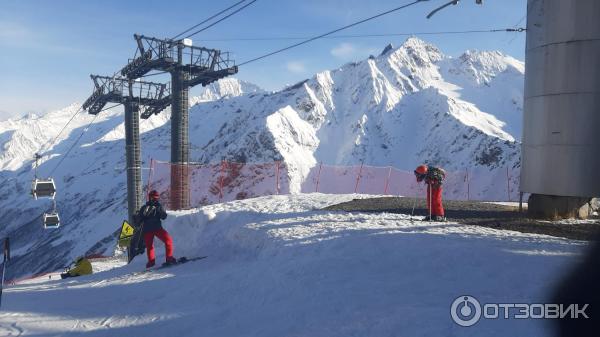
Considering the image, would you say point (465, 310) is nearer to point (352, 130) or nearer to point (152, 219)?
point (152, 219)

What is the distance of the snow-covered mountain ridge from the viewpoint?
Answer: 10631 centimetres

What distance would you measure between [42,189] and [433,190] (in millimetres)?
16992

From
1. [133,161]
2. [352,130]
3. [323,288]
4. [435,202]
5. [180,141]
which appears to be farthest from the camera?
[352,130]

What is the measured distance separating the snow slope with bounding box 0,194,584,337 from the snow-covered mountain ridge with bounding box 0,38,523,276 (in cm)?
7681

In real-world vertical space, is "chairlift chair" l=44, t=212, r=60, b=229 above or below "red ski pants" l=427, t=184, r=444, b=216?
below

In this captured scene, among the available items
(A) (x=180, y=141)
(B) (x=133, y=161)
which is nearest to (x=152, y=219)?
(A) (x=180, y=141)

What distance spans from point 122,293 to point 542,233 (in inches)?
365

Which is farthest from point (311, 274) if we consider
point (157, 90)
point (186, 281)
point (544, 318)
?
point (157, 90)

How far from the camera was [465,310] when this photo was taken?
5.55 m

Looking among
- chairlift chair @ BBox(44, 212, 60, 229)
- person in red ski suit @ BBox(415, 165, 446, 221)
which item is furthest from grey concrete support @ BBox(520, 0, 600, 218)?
chairlift chair @ BBox(44, 212, 60, 229)

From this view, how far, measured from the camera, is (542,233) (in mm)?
10148

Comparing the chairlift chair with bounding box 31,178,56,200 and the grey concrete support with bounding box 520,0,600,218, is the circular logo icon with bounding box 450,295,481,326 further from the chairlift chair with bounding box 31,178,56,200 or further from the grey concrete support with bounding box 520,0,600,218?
the chairlift chair with bounding box 31,178,56,200

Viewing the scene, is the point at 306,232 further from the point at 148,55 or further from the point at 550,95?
the point at 148,55

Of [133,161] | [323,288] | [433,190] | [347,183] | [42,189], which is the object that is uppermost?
[133,161]
